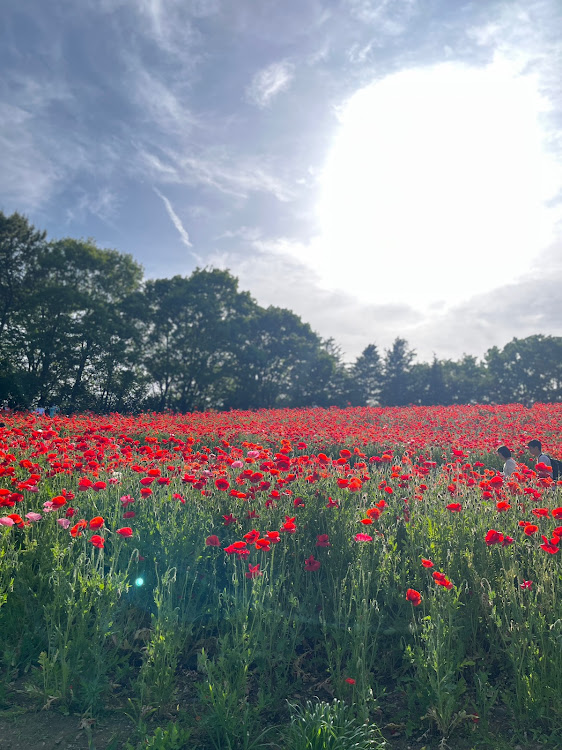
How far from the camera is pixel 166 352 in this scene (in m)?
29.6

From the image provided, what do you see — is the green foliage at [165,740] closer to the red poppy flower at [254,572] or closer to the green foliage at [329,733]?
the green foliage at [329,733]

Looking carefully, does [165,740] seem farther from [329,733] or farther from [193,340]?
[193,340]

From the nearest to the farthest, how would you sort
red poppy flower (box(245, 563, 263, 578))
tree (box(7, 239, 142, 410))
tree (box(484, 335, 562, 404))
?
red poppy flower (box(245, 563, 263, 578)) < tree (box(7, 239, 142, 410)) < tree (box(484, 335, 562, 404))

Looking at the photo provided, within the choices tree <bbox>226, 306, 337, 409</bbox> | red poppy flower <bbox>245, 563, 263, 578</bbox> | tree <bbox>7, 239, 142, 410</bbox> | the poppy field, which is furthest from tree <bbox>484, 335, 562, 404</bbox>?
red poppy flower <bbox>245, 563, 263, 578</bbox>

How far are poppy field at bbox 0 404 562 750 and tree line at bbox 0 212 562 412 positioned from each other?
76.4 ft

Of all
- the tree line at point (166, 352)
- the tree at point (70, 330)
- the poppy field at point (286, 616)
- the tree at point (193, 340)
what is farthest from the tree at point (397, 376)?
the poppy field at point (286, 616)

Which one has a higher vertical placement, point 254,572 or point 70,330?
point 70,330

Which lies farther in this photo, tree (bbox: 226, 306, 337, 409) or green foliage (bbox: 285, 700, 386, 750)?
tree (bbox: 226, 306, 337, 409)

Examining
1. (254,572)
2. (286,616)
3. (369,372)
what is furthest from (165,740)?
(369,372)

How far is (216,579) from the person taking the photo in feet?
14.1

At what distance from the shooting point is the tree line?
26.9 meters

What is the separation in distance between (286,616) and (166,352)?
1054 inches

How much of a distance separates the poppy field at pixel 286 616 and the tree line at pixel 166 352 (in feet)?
76.4

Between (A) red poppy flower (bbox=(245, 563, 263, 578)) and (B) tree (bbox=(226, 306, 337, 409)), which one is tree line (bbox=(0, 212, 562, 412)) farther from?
(A) red poppy flower (bbox=(245, 563, 263, 578))
